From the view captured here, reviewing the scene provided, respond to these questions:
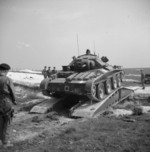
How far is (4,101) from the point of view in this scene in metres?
4.50

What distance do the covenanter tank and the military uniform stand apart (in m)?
3.99

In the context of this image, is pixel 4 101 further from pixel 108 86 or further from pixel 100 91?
pixel 108 86

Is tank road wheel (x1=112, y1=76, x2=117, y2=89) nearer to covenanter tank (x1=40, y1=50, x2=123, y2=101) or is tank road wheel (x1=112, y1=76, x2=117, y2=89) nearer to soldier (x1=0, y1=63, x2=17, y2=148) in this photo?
covenanter tank (x1=40, y1=50, x2=123, y2=101)

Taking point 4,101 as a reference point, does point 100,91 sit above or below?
below

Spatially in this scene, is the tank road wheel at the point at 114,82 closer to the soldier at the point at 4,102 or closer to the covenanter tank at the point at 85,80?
the covenanter tank at the point at 85,80

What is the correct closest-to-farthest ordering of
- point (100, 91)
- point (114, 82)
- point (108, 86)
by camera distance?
point (100, 91) → point (108, 86) → point (114, 82)

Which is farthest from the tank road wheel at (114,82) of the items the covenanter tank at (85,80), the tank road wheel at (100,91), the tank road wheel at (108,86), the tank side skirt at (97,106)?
the tank road wheel at (100,91)

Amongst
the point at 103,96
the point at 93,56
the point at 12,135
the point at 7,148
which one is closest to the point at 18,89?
the point at 93,56

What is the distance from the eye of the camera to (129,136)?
502 centimetres

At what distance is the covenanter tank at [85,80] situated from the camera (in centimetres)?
847

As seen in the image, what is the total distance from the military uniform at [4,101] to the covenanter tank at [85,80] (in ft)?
13.1

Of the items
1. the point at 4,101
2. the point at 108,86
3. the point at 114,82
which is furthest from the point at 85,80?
the point at 4,101

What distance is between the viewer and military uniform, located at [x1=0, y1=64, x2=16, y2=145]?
176 inches

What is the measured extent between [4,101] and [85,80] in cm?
461
